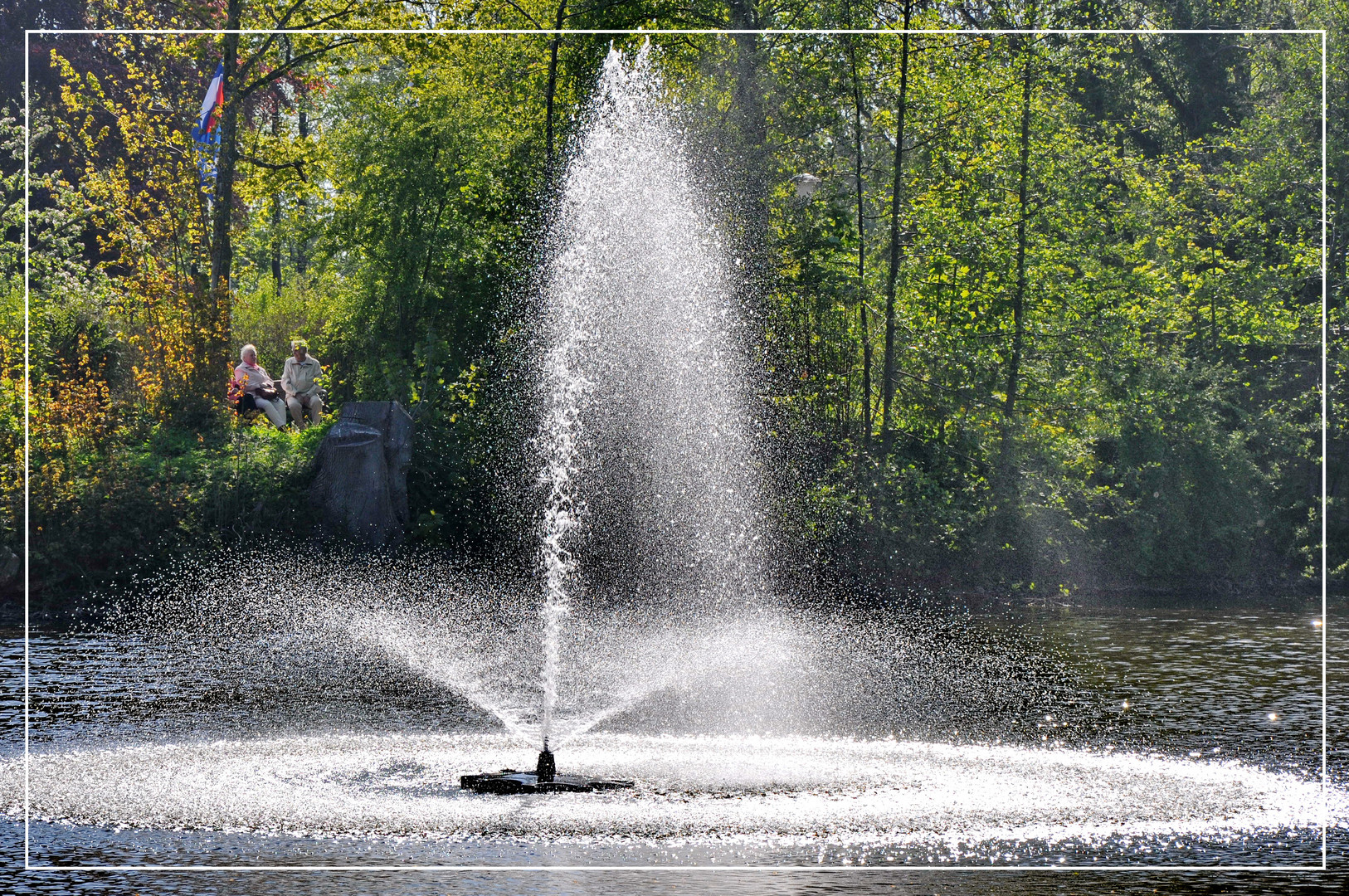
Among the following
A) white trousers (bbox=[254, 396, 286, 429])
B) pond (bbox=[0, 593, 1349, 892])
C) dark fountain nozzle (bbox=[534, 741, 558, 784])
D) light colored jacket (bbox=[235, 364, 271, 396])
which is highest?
light colored jacket (bbox=[235, 364, 271, 396])

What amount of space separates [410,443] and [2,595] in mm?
6740

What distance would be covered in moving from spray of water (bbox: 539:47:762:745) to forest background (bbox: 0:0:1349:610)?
2.03ft

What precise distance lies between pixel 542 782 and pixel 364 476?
16.7 m

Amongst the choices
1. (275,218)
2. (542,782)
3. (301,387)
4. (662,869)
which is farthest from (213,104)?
(662,869)

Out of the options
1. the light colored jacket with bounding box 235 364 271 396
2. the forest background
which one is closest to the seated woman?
the light colored jacket with bounding box 235 364 271 396

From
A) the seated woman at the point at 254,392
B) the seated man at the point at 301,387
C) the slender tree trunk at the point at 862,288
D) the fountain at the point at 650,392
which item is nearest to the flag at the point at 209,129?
the seated woman at the point at 254,392

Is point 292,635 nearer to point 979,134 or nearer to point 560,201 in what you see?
point 560,201

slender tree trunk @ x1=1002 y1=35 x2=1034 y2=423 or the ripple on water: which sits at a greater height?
slender tree trunk @ x1=1002 y1=35 x2=1034 y2=423

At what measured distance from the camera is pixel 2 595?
80.5ft

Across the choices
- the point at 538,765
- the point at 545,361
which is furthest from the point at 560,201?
the point at 538,765

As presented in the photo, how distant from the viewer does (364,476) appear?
2705cm

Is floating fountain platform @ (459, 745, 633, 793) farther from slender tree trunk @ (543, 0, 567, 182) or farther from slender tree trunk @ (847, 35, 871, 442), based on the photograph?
slender tree trunk @ (847, 35, 871, 442)

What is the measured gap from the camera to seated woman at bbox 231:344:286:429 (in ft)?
96.5

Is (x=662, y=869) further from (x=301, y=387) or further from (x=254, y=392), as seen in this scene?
(x=301, y=387)
